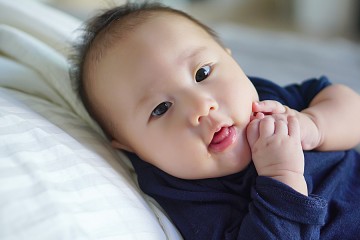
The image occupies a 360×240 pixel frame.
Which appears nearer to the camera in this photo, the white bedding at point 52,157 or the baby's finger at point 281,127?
the white bedding at point 52,157

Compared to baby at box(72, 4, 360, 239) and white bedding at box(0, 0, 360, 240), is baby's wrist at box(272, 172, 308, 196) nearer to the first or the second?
baby at box(72, 4, 360, 239)

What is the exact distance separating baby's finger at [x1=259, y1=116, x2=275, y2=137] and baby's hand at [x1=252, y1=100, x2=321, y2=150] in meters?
0.02

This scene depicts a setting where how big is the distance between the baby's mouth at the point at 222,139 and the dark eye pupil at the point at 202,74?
0.09m

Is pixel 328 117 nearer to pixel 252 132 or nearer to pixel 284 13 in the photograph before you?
pixel 252 132

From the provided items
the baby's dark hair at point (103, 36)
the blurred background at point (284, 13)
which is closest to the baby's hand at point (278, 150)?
the baby's dark hair at point (103, 36)

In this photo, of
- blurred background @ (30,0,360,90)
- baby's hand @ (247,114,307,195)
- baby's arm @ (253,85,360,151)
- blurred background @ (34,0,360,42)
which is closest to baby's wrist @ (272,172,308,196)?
baby's hand @ (247,114,307,195)

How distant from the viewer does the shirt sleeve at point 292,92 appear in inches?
34.0

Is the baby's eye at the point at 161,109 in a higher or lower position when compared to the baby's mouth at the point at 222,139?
higher

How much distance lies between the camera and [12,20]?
3.26 feet

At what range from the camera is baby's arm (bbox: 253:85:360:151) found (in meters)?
0.76

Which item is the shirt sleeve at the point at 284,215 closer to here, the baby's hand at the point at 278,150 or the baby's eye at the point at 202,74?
the baby's hand at the point at 278,150

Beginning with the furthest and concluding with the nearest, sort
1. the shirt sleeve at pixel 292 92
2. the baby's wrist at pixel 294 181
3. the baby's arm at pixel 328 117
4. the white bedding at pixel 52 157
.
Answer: the shirt sleeve at pixel 292 92 → the baby's arm at pixel 328 117 → the baby's wrist at pixel 294 181 → the white bedding at pixel 52 157

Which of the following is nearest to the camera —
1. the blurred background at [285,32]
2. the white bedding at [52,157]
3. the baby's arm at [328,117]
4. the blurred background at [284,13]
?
the white bedding at [52,157]

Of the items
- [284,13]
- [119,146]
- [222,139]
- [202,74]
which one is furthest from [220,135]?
[284,13]
